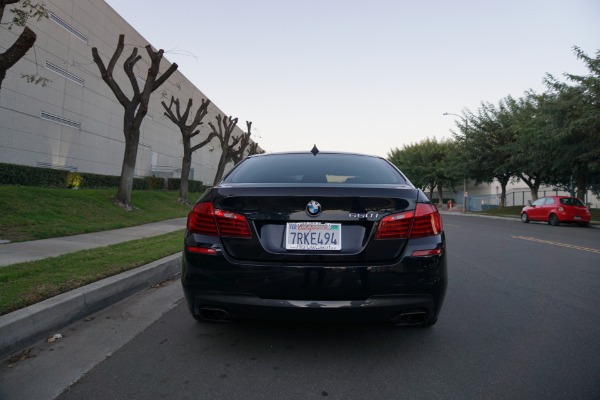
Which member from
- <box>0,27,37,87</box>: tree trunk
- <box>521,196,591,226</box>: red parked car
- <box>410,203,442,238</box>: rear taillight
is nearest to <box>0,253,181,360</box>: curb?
<box>410,203,442,238</box>: rear taillight

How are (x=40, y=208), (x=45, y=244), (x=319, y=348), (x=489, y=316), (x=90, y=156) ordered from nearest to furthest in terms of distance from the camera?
1. (x=319, y=348)
2. (x=489, y=316)
3. (x=45, y=244)
4. (x=40, y=208)
5. (x=90, y=156)

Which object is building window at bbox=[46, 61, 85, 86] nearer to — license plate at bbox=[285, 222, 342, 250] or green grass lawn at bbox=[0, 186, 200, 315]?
green grass lawn at bbox=[0, 186, 200, 315]

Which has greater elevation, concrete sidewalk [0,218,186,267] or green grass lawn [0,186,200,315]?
green grass lawn [0,186,200,315]

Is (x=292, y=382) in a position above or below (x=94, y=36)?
below

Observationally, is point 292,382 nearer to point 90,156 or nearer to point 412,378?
point 412,378

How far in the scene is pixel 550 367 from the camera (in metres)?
2.82

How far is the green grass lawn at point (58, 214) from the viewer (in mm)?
8516

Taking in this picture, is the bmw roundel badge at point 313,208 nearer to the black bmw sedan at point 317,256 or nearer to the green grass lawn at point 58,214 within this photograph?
the black bmw sedan at point 317,256

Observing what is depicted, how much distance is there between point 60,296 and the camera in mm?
3746

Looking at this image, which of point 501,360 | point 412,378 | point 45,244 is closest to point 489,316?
point 501,360

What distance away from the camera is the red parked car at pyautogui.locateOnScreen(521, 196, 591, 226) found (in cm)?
1856

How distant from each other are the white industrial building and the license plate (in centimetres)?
1589

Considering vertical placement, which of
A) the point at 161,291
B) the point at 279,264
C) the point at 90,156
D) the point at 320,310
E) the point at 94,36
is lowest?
the point at 161,291

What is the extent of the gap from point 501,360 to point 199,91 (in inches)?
1778
